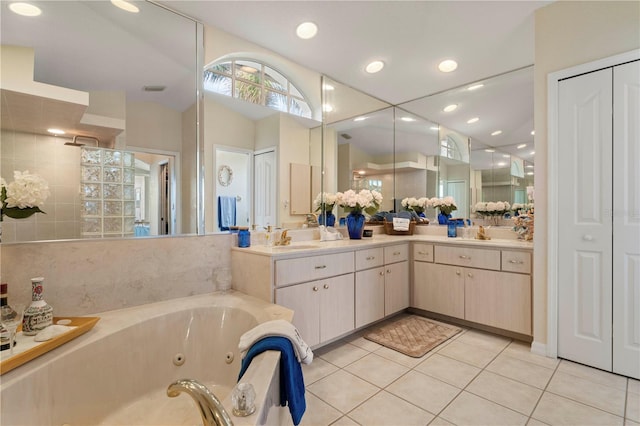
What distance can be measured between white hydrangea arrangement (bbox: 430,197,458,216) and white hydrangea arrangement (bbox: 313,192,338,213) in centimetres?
127

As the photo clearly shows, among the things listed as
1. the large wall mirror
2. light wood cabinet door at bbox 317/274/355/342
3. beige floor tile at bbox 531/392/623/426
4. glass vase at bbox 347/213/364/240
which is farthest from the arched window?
beige floor tile at bbox 531/392/623/426

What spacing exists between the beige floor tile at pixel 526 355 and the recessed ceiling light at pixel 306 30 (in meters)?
3.11

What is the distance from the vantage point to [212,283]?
7.64 ft

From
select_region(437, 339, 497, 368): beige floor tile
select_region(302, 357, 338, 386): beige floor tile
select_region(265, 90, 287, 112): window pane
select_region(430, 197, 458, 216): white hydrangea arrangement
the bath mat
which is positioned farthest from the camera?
select_region(430, 197, 458, 216): white hydrangea arrangement

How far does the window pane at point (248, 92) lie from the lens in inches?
104

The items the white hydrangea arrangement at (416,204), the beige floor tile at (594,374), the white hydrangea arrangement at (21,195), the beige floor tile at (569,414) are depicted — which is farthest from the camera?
the white hydrangea arrangement at (416,204)

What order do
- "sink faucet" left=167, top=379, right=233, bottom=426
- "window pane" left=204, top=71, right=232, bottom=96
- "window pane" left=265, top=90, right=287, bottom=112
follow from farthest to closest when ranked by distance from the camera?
"window pane" left=265, top=90, right=287, bottom=112, "window pane" left=204, top=71, right=232, bottom=96, "sink faucet" left=167, top=379, right=233, bottom=426

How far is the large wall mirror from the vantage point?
64.6 inches

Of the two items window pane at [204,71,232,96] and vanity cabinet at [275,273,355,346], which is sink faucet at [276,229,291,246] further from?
→ window pane at [204,71,232,96]

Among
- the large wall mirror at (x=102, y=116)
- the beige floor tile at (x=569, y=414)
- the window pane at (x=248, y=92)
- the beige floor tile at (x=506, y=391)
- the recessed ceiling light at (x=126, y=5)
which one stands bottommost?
the beige floor tile at (x=506, y=391)

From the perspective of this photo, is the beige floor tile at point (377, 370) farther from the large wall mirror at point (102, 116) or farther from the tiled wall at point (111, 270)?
the large wall mirror at point (102, 116)

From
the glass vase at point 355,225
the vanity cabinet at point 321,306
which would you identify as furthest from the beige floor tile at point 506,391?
the glass vase at point 355,225


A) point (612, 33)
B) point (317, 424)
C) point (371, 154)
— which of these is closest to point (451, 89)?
point (371, 154)

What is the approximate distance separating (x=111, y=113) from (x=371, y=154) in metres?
2.76
